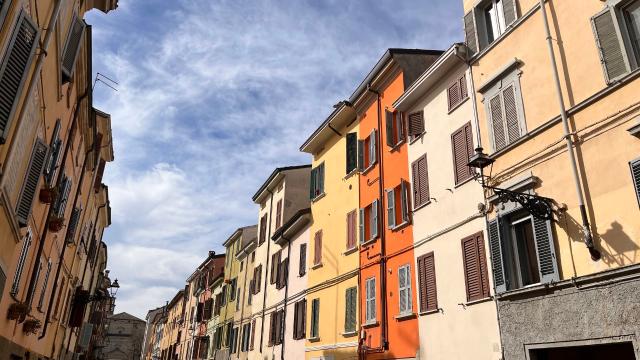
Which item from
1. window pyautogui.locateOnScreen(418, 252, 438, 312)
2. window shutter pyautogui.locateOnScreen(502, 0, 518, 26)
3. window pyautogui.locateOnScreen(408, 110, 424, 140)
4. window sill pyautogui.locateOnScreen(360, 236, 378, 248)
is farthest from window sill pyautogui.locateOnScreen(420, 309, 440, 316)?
window shutter pyautogui.locateOnScreen(502, 0, 518, 26)

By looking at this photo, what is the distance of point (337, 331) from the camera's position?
19922 mm

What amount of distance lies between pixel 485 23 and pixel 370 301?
32.9ft

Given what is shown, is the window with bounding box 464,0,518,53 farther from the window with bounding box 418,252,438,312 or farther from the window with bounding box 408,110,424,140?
the window with bounding box 418,252,438,312

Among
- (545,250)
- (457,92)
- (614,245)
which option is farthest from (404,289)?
(614,245)

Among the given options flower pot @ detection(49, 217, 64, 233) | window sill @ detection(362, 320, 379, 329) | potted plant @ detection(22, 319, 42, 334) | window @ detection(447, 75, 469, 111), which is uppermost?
window @ detection(447, 75, 469, 111)

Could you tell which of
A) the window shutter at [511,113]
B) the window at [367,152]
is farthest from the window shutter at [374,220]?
the window shutter at [511,113]

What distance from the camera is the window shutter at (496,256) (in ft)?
36.7

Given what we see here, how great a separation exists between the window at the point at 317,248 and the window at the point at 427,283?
910 cm

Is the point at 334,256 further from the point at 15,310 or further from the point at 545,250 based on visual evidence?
the point at 15,310

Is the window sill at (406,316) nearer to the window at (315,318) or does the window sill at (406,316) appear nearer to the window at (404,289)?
the window at (404,289)

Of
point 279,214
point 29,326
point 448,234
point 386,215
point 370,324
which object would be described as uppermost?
point 279,214

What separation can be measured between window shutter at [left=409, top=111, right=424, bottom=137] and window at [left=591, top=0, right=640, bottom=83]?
6.96 metres

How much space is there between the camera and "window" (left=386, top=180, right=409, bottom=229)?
648 inches

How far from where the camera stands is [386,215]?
57.8ft
